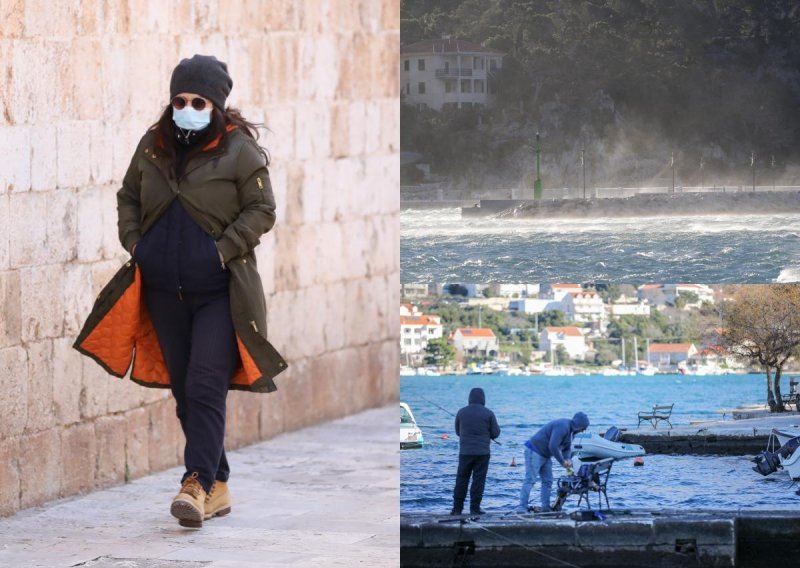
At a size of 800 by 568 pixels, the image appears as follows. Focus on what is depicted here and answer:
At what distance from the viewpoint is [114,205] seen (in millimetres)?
8117

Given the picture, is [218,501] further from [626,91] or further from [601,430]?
[626,91]

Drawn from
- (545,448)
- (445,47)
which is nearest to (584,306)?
(545,448)

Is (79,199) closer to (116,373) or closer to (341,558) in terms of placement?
(116,373)

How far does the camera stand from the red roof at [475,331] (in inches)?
198

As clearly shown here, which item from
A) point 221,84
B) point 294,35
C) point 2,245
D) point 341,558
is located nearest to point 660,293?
point 341,558

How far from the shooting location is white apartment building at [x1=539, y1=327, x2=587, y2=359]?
5.02m

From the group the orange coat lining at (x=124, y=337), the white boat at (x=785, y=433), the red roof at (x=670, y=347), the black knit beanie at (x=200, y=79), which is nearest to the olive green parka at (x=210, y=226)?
the orange coat lining at (x=124, y=337)

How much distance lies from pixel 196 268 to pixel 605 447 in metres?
2.39

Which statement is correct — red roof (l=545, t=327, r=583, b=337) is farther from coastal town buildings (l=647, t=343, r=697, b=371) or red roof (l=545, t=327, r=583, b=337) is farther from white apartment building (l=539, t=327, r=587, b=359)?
coastal town buildings (l=647, t=343, r=697, b=371)

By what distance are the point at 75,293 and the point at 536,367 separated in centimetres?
334

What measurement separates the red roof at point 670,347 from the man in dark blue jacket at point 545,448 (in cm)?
29

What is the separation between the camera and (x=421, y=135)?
5.12 metres

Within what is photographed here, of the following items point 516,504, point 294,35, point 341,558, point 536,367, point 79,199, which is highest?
point 294,35

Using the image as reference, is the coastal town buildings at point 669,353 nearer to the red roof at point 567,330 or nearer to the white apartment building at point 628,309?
the white apartment building at point 628,309
